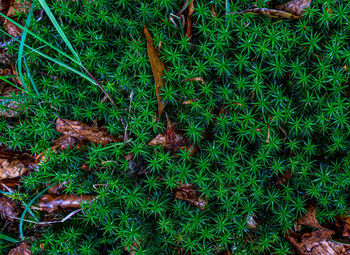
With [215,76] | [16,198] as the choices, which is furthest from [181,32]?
[16,198]

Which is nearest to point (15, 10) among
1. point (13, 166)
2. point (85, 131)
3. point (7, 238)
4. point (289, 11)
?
point (85, 131)

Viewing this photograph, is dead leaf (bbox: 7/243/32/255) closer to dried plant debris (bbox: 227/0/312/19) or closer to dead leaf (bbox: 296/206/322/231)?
dead leaf (bbox: 296/206/322/231)

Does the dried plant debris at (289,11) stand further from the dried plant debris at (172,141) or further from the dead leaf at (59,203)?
the dead leaf at (59,203)

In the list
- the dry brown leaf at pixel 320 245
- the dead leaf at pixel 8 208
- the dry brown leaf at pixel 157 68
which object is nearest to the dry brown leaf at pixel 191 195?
the dry brown leaf at pixel 157 68

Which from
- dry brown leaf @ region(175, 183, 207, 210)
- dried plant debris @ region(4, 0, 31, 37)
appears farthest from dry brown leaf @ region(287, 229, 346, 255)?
dried plant debris @ region(4, 0, 31, 37)

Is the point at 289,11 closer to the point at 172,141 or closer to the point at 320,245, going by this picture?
the point at 172,141

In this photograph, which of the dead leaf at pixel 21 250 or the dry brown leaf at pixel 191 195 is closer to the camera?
the dry brown leaf at pixel 191 195
